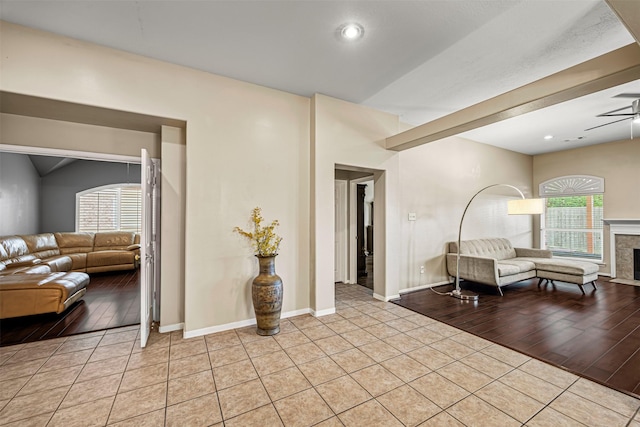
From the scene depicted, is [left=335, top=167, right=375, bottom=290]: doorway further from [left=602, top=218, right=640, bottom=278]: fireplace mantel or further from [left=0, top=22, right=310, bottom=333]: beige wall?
[left=602, top=218, right=640, bottom=278]: fireplace mantel

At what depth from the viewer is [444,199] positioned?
5.43m

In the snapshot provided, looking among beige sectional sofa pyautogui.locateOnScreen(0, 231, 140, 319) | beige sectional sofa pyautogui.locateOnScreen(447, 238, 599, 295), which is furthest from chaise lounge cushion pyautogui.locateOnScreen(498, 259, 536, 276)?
beige sectional sofa pyautogui.locateOnScreen(0, 231, 140, 319)

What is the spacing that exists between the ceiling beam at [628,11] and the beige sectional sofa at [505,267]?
3829mm

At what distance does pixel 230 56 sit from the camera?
9.40 feet

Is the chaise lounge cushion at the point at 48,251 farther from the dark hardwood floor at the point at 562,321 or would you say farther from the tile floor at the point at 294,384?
the dark hardwood floor at the point at 562,321

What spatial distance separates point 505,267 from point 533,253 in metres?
1.72

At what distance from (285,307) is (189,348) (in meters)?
1.23

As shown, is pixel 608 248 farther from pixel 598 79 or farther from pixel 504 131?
pixel 598 79

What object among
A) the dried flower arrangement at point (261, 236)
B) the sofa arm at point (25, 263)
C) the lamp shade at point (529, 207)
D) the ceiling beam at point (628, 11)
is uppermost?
the ceiling beam at point (628, 11)

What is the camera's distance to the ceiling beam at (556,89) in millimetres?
2084

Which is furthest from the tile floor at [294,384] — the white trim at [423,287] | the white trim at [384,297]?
the white trim at [423,287]

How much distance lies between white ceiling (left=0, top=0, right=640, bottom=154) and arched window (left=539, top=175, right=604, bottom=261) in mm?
3532

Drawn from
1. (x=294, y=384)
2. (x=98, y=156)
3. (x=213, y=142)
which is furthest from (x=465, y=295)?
(x=98, y=156)

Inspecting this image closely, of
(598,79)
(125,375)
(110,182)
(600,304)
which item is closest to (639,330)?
(600,304)
